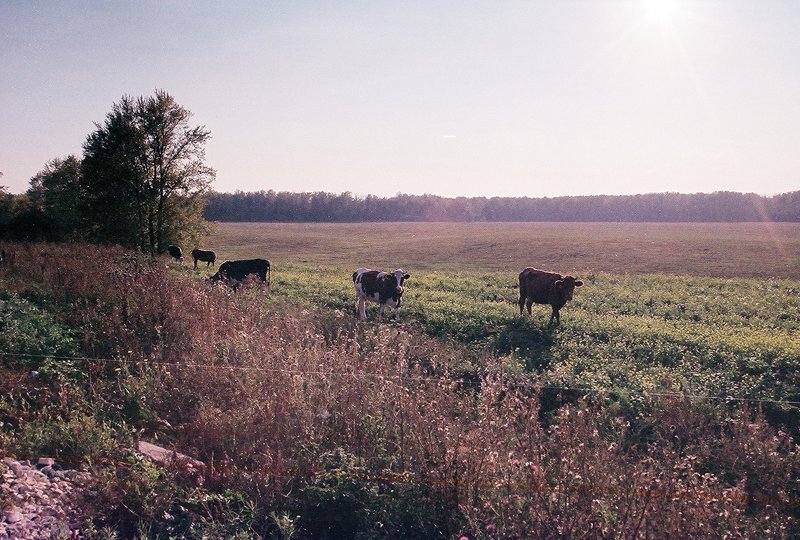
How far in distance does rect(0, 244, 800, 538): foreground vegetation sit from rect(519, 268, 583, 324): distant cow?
10.3ft

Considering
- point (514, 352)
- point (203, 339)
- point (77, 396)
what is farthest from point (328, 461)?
point (514, 352)

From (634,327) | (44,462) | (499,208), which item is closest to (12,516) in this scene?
(44,462)

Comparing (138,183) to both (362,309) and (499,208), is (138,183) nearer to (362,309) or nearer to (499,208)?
(362,309)

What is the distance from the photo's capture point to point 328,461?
5691mm

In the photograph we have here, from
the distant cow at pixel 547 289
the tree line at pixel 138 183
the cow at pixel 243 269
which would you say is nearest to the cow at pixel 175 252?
the tree line at pixel 138 183

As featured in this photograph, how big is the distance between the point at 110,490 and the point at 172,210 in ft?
102

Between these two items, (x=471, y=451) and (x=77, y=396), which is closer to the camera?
(x=471, y=451)

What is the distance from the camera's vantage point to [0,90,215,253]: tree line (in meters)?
31.1

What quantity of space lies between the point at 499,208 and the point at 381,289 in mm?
113901

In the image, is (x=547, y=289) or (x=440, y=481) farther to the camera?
(x=547, y=289)

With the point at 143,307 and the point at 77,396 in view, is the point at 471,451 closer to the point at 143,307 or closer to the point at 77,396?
the point at 77,396

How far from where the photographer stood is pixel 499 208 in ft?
419

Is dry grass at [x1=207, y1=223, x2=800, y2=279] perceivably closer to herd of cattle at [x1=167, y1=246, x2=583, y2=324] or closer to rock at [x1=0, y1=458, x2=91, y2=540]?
herd of cattle at [x1=167, y1=246, x2=583, y2=324]

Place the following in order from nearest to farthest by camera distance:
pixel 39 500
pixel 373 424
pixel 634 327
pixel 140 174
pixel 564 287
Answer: pixel 39 500 → pixel 373 424 → pixel 634 327 → pixel 564 287 → pixel 140 174
